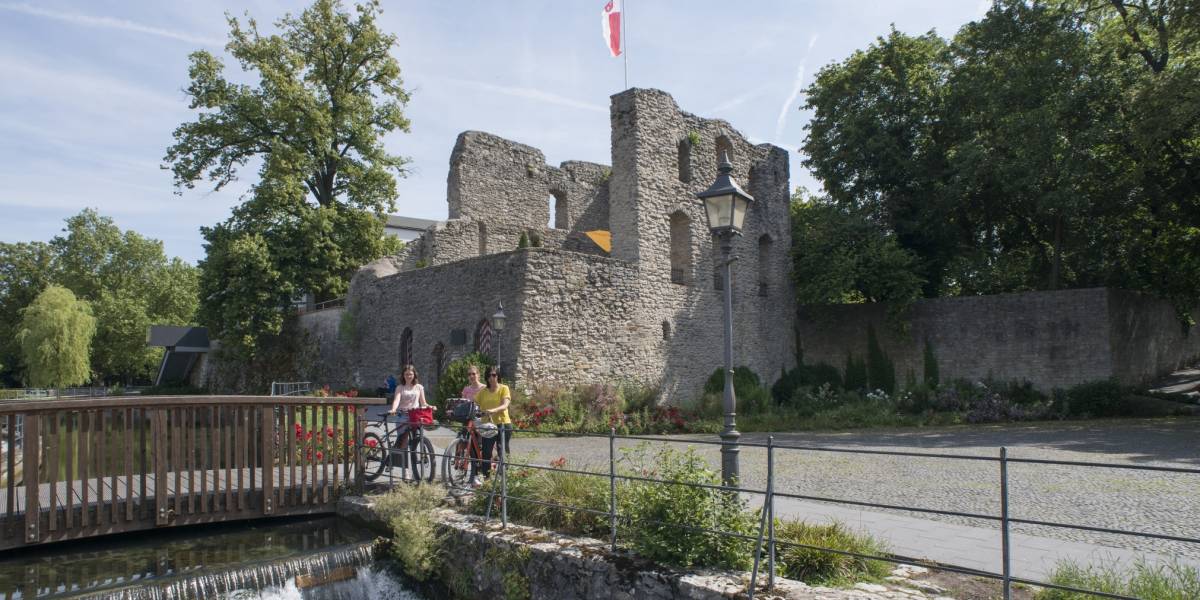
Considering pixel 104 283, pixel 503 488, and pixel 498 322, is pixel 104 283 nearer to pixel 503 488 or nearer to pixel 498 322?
pixel 498 322

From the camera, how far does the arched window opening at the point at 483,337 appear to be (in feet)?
64.7

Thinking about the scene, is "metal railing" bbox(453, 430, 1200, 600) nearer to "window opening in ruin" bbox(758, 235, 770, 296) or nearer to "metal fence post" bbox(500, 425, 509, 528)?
"metal fence post" bbox(500, 425, 509, 528)

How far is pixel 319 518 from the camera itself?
9.48 m

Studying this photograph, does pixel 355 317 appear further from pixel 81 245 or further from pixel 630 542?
pixel 81 245

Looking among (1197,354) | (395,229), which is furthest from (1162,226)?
(395,229)

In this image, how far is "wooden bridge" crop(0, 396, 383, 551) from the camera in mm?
7699

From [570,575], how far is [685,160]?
18.9 meters

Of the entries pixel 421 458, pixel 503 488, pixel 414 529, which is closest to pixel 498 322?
pixel 421 458

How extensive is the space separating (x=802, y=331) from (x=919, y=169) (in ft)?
21.5

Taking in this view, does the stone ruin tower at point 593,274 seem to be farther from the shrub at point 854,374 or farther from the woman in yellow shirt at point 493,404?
the woman in yellow shirt at point 493,404

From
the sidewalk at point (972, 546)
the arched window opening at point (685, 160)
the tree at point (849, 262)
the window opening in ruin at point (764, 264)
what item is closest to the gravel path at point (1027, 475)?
the sidewalk at point (972, 546)

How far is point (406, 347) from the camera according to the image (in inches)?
921

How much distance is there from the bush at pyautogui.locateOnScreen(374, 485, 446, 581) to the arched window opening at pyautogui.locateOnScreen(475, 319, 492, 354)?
11.1 metres

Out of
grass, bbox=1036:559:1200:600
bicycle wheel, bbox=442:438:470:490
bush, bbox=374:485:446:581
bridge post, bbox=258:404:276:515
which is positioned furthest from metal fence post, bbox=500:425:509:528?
grass, bbox=1036:559:1200:600
